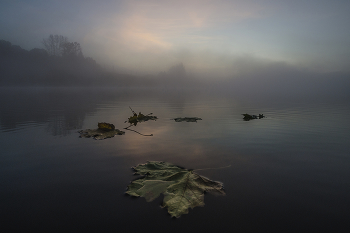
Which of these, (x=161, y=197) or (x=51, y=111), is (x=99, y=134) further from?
(x=51, y=111)

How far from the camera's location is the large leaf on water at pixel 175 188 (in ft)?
10.5

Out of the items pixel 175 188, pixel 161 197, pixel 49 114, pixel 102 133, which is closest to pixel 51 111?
→ pixel 49 114

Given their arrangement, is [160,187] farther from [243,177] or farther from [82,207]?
[243,177]

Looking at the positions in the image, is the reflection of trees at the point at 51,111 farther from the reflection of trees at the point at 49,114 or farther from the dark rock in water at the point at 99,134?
the dark rock in water at the point at 99,134

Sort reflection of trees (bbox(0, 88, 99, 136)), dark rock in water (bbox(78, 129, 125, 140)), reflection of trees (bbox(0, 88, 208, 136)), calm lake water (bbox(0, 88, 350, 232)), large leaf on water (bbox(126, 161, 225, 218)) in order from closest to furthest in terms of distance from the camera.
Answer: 1. calm lake water (bbox(0, 88, 350, 232))
2. large leaf on water (bbox(126, 161, 225, 218))
3. dark rock in water (bbox(78, 129, 125, 140))
4. reflection of trees (bbox(0, 88, 99, 136))
5. reflection of trees (bbox(0, 88, 208, 136))

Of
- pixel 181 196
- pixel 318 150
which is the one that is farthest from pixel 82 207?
pixel 318 150

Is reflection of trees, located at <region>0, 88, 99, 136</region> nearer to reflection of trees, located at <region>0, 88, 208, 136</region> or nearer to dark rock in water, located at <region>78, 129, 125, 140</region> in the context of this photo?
reflection of trees, located at <region>0, 88, 208, 136</region>

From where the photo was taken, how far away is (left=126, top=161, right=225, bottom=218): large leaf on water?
321cm

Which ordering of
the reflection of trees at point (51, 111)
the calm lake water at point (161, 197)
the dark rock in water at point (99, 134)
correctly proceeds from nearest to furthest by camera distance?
the calm lake water at point (161, 197) < the dark rock in water at point (99, 134) < the reflection of trees at point (51, 111)

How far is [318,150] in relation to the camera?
6.93 metres

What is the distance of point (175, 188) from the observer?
3533 mm

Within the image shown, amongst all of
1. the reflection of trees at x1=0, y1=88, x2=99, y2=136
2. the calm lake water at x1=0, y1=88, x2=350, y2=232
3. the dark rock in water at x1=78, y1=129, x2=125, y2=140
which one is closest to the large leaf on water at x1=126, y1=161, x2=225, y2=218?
the calm lake water at x1=0, y1=88, x2=350, y2=232

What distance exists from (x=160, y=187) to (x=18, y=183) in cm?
311

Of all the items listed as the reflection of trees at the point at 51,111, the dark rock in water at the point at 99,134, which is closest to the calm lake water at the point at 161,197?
the dark rock in water at the point at 99,134
